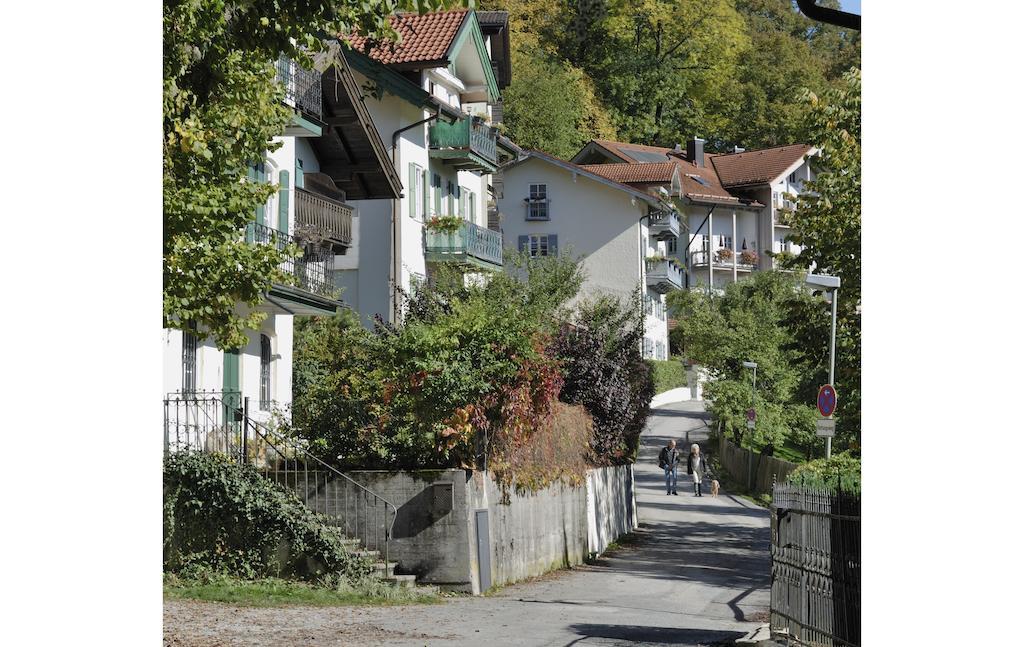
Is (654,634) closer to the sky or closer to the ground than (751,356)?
closer to the ground

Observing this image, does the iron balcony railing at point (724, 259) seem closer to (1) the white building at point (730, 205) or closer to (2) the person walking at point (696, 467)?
(1) the white building at point (730, 205)

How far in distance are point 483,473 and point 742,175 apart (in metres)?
72.0

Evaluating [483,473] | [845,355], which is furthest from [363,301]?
[483,473]

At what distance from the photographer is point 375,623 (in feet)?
50.4

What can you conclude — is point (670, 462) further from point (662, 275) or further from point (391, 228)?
point (662, 275)

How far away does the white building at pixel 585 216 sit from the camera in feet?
222

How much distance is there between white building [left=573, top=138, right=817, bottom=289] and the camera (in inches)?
3398

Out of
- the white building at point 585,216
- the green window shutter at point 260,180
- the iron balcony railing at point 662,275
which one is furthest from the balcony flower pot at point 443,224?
the iron balcony railing at point 662,275

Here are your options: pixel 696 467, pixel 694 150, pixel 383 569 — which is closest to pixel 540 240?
pixel 694 150

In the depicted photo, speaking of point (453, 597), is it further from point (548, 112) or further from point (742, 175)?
point (742, 175)

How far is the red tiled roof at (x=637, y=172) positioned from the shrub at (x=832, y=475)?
57.9 m

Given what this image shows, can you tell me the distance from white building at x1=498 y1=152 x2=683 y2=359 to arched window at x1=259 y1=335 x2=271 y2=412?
41.0 metres

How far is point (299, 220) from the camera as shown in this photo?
86.3 ft

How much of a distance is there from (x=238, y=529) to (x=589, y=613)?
459 cm
